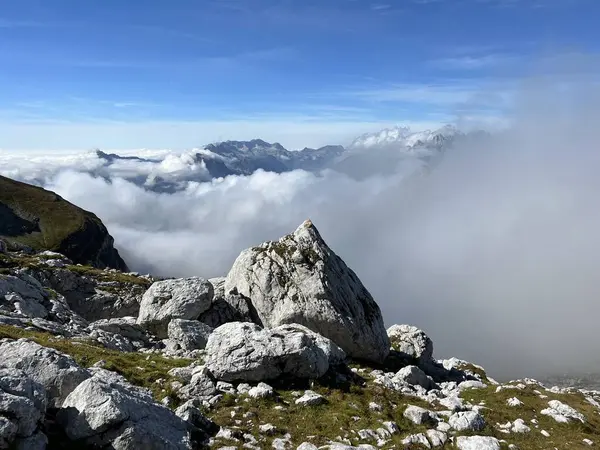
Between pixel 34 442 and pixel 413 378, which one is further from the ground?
pixel 34 442

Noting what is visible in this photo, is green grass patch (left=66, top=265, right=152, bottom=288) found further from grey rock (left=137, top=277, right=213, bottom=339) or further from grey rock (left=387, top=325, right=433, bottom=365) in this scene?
grey rock (left=387, top=325, right=433, bottom=365)

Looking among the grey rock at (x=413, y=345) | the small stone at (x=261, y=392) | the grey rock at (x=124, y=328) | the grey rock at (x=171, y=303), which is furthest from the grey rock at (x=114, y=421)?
the grey rock at (x=413, y=345)

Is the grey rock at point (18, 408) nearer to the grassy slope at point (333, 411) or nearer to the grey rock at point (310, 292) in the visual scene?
the grassy slope at point (333, 411)

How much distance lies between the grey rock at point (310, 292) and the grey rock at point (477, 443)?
19371 mm

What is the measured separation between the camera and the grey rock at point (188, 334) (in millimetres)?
40406

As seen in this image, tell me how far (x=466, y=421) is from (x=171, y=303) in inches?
1237

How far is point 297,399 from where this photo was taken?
26.1m

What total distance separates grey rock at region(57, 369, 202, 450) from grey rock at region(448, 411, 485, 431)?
13.7 metres

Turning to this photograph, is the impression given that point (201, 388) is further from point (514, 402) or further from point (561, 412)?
point (561, 412)

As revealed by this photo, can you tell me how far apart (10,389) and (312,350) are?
56.1ft

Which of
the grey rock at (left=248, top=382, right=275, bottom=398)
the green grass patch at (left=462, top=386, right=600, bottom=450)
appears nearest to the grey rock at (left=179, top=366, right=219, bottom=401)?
the grey rock at (left=248, top=382, right=275, bottom=398)

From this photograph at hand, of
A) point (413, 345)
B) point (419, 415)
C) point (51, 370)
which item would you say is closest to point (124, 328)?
point (51, 370)

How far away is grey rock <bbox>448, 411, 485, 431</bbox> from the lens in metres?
24.3

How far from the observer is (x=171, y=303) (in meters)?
47.2
